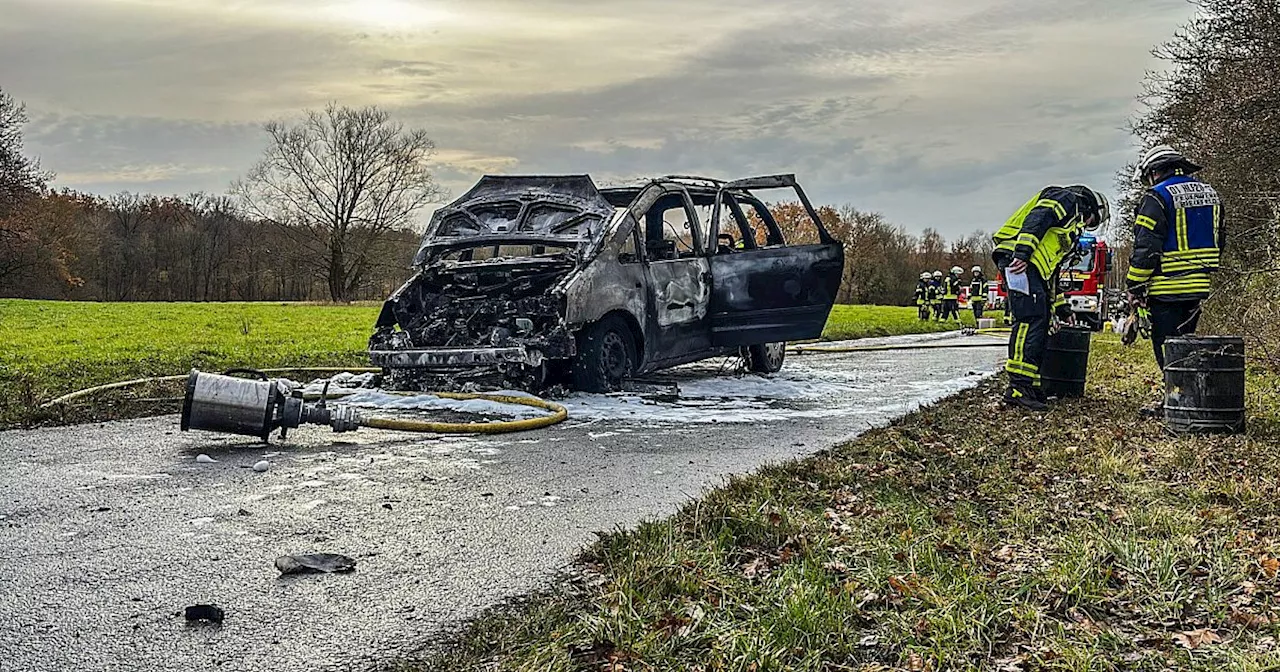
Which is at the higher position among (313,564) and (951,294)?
(951,294)

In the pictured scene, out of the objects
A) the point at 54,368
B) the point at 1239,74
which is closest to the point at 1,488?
the point at 54,368

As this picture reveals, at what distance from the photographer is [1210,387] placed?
6.54 m

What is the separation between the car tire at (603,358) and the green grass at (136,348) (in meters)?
3.51

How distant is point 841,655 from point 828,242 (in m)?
7.67

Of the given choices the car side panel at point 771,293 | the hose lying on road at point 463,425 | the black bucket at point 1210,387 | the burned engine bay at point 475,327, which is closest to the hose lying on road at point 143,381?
the burned engine bay at point 475,327

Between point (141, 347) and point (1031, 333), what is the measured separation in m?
12.8

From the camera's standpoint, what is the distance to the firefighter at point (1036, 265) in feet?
26.3

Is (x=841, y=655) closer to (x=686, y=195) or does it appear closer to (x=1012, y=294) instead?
(x=1012, y=294)

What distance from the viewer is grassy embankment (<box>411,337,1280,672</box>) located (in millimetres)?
2906

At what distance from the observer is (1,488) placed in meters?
5.12

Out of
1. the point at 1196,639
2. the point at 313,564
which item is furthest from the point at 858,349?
the point at 1196,639

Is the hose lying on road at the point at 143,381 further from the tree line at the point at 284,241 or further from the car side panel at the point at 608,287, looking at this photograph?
the tree line at the point at 284,241

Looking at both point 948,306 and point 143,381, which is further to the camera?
point 948,306

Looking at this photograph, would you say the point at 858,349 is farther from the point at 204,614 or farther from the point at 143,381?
the point at 204,614
